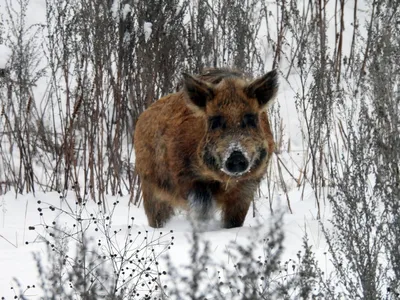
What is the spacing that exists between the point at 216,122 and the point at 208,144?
0.17m

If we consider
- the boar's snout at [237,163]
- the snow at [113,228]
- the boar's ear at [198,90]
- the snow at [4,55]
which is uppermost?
the snow at [4,55]

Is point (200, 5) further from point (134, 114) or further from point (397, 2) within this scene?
point (397, 2)

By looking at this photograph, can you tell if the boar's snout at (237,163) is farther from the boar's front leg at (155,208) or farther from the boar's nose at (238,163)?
the boar's front leg at (155,208)

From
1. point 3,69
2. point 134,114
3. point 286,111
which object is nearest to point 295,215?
point 134,114

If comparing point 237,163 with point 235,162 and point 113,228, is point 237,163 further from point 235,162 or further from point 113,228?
point 113,228

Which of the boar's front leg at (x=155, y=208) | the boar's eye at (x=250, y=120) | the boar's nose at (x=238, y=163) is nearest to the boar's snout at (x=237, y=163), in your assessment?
the boar's nose at (x=238, y=163)

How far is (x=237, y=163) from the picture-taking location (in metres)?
5.66

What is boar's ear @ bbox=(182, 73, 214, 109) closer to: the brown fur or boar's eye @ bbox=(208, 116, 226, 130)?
the brown fur

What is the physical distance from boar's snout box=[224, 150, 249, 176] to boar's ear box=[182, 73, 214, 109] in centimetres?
59

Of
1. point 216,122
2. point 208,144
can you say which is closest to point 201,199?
point 208,144

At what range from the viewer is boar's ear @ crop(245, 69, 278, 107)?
6078 mm

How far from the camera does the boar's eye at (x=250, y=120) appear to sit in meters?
5.95

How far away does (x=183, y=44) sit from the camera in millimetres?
9039

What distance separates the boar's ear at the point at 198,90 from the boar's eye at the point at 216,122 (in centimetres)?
15
